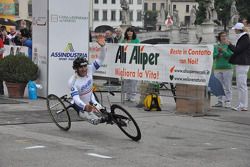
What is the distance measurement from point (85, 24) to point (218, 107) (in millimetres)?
4245

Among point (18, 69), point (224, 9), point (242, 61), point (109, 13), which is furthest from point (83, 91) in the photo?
point (109, 13)

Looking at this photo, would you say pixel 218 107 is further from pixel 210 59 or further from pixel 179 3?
pixel 179 3

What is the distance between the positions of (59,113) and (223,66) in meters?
5.50

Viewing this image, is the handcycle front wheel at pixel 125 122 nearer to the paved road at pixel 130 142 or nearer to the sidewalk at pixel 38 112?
the paved road at pixel 130 142

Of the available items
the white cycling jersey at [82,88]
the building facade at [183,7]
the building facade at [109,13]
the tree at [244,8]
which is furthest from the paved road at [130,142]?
the building facade at [183,7]

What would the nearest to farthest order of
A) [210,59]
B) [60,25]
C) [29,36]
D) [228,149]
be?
[228,149] → [210,59] → [60,25] → [29,36]

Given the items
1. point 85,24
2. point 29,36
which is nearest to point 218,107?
point 85,24

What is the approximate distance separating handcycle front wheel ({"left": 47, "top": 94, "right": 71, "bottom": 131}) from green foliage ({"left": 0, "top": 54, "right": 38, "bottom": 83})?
15.0ft

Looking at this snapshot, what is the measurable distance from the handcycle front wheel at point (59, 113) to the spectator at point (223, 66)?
5205 mm

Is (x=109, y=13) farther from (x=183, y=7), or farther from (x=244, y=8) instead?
(x=244, y=8)

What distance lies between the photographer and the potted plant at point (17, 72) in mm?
15938

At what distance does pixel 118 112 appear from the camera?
10250 mm

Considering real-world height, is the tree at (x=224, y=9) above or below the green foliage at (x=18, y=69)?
above

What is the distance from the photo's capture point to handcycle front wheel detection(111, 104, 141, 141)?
1001cm
